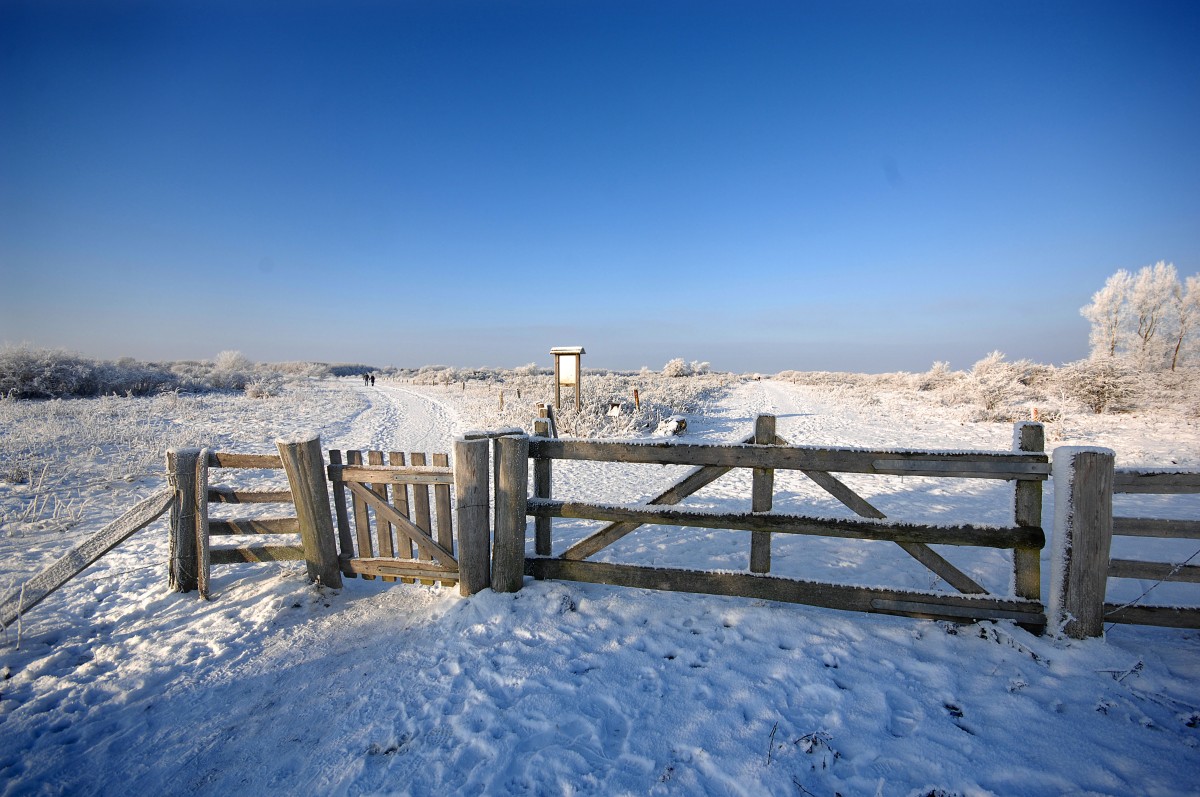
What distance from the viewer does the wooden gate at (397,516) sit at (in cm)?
432

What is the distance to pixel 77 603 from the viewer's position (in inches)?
169

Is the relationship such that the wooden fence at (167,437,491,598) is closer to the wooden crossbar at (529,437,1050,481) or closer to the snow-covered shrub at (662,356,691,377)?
the wooden crossbar at (529,437,1050,481)

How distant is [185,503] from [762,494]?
5.25m

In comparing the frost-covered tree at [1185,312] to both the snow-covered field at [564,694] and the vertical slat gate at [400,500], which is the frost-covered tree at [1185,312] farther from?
the vertical slat gate at [400,500]

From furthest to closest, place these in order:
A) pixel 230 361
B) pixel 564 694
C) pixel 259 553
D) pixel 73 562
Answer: pixel 230 361 < pixel 259 553 < pixel 73 562 < pixel 564 694

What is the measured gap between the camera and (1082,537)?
11.2 ft

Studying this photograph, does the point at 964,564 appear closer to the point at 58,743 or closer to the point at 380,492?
the point at 380,492

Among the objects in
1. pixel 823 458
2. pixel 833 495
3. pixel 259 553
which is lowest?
pixel 259 553

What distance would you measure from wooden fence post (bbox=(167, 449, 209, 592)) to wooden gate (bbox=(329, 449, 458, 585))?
A: 114 cm

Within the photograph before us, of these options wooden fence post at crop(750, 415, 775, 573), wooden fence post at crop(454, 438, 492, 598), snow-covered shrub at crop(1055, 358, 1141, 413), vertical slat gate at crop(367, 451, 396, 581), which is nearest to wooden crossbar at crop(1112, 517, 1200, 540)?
wooden fence post at crop(750, 415, 775, 573)

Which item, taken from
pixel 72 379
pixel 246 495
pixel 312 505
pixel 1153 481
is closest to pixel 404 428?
pixel 246 495

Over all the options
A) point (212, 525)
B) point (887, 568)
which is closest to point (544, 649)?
point (212, 525)

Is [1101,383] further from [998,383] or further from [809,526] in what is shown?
[809,526]

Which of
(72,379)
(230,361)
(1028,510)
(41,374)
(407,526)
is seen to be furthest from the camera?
(230,361)
